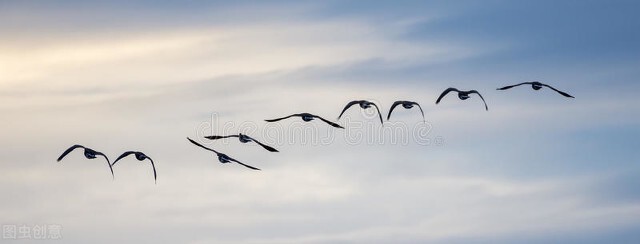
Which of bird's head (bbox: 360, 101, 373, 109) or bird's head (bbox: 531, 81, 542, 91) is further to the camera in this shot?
bird's head (bbox: 531, 81, 542, 91)

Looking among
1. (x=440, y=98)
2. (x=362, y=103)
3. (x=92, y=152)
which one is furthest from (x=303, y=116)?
(x=92, y=152)

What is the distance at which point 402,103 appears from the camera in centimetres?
7538

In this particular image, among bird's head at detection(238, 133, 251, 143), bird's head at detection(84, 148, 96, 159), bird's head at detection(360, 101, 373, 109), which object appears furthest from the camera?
bird's head at detection(84, 148, 96, 159)

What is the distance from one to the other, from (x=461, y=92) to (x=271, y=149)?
17892 mm

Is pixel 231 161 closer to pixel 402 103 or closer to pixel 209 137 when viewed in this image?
pixel 209 137

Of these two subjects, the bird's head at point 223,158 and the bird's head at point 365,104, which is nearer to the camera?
the bird's head at point 223,158

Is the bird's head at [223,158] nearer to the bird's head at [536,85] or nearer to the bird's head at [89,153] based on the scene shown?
the bird's head at [89,153]

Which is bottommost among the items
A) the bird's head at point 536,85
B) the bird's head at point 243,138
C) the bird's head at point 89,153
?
the bird's head at point 89,153

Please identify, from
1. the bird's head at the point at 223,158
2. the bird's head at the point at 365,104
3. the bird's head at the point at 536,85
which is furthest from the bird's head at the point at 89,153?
the bird's head at the point at 536,85

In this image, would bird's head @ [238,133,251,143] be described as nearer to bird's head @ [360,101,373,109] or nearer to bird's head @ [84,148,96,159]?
bird's head @ [360,101,373,109]

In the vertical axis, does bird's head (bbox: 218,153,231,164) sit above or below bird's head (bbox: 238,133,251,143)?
below

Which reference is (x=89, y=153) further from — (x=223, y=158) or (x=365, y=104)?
(x=365, y=104)

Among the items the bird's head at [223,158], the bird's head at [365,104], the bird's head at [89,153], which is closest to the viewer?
the bird's head at [223,158]

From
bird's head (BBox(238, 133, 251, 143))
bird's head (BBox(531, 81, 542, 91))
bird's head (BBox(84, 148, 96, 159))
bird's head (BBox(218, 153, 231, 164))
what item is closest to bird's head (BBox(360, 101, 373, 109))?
bird's head (BBox(238, 133, 251, 143))
